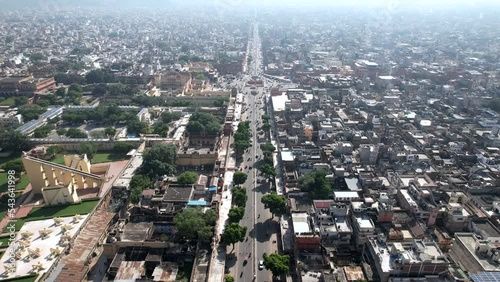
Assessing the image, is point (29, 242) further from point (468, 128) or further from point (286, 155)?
point (468, 128)

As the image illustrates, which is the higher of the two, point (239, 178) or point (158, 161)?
point (158, 161)

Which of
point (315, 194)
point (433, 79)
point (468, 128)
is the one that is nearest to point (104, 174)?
point (315, 194)

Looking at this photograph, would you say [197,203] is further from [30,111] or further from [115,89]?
[115,89]

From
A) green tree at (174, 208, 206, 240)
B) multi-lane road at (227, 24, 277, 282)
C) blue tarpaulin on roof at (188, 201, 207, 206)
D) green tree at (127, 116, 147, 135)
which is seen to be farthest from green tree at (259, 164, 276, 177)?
green tree at (127, 116, 147, 135)

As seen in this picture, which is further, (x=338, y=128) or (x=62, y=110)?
(x=62, y=110)

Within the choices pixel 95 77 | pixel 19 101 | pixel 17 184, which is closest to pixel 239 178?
pixel 17 184
